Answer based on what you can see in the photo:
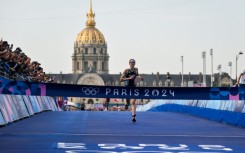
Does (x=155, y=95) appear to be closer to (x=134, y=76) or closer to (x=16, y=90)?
(x=134, y=76)

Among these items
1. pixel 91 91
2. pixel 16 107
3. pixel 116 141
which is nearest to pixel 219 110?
pixel 91 91

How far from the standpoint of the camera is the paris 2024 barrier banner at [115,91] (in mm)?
20062

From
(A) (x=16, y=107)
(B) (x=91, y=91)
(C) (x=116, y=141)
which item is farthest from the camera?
(A) (x=16, y=107)

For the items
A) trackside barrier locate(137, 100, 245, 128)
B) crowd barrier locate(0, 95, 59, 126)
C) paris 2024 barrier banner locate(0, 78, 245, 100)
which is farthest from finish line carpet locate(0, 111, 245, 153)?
trackside barrier locate(137, 100, 245, 128)

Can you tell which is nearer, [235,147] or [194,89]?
[235,147]

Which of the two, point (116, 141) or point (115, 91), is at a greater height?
point (115, 91)

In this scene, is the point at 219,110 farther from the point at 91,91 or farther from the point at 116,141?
the point at 116,141

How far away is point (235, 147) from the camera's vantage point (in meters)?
12.9

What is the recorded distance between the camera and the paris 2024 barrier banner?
20.1 metres

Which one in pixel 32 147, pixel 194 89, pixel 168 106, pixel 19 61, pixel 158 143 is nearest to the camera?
pixel 32 147

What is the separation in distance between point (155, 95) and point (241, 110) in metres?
2.39

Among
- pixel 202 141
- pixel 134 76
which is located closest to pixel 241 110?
pixel 134 76

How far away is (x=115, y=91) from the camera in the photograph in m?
20.4

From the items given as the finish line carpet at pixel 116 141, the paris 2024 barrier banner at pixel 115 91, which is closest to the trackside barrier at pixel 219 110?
the paris 2024 barrier banner at pixel 115 91
